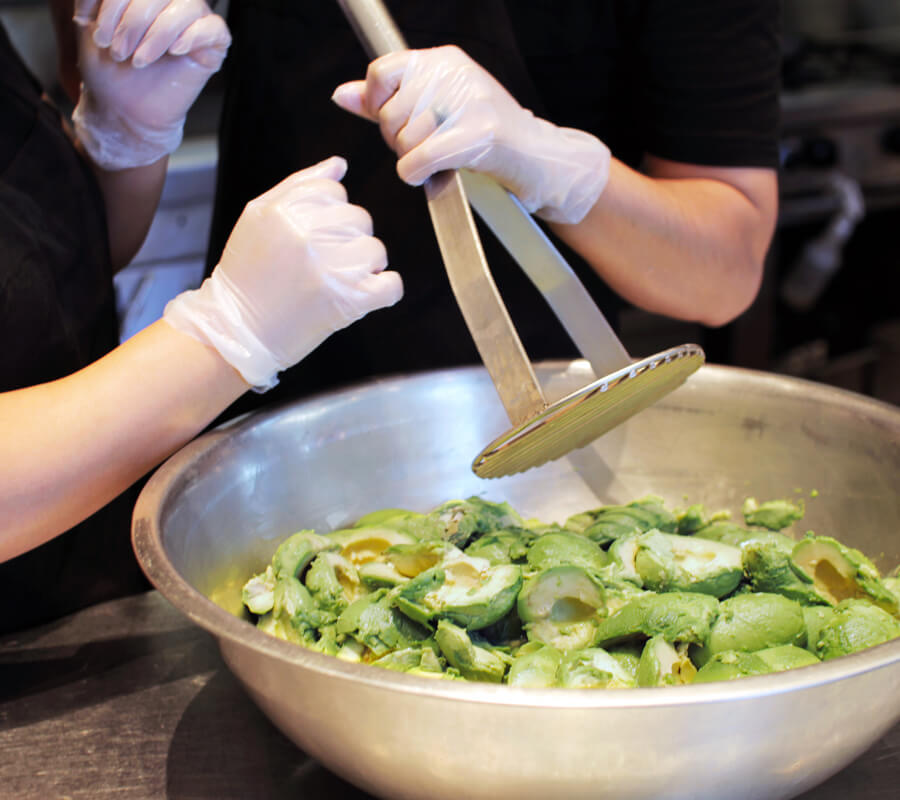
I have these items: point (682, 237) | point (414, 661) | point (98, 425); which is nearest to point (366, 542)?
point (414, 661)

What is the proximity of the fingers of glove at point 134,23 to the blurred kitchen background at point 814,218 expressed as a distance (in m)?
1.04

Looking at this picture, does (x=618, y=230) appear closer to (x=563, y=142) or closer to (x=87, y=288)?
(x=563, y=142)

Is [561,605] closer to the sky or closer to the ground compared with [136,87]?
closer to the ground

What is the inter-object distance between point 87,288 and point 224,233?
11.8 inches

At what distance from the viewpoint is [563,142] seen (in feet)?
3.45

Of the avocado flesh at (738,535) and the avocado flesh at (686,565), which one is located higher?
the avocado flesh at (686,565)

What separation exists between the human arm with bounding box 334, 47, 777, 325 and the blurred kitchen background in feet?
4.10

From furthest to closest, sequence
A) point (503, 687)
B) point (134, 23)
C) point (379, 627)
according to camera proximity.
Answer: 1. point (134, 23)
2. point (379, 627)
3. point (503, 687)

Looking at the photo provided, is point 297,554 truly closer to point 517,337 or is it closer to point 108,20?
point 517,337

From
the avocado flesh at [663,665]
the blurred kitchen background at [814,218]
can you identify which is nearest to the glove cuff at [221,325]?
the avocado flesh at [663,665]

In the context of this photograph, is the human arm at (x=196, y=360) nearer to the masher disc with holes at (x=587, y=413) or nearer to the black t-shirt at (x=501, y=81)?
the masher disc with holes at (x=587, y=413)

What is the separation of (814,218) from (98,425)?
99.4 inches

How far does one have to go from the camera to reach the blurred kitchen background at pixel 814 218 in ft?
7.09

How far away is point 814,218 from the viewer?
110 inches
